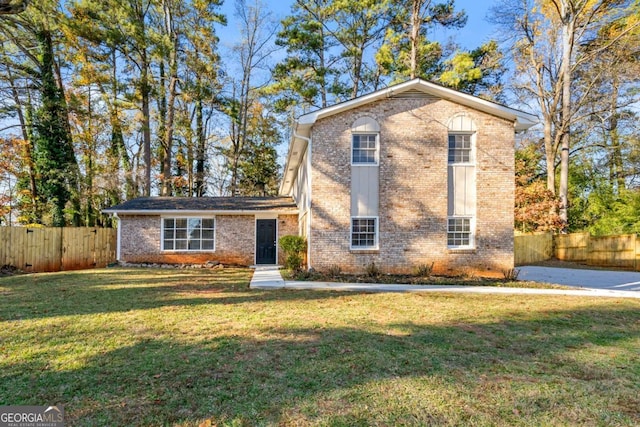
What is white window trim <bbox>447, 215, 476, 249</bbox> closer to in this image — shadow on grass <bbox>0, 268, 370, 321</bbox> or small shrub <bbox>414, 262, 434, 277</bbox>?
small shrub <bbox>414, 262, 434, 277</bbox>

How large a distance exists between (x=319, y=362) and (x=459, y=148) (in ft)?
35.5

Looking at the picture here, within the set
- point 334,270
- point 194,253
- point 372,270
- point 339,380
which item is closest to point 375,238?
point 372,270

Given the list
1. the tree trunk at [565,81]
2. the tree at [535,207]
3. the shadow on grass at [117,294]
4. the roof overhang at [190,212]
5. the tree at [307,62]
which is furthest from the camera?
the tree at [307,62]

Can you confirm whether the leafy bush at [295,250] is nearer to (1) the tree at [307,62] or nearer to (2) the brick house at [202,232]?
(2) the brick house at [202,232]

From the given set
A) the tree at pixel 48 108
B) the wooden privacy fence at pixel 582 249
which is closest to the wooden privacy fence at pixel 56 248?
the tree at pixel 48 108

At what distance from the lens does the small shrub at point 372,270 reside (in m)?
12.2

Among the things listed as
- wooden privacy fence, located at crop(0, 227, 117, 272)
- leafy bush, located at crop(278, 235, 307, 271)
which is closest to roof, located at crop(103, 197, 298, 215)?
wooden privacy fence, located at crop(0, 227, 117, 272)

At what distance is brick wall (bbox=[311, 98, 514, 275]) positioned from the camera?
12.4m

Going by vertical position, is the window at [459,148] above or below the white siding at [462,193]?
above

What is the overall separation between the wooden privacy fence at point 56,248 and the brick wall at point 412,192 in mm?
10986

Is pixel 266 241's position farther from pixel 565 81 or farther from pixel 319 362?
pixel 565 81

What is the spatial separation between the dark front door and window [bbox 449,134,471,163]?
26.9ft

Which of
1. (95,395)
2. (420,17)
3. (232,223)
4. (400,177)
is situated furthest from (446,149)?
(420,17)

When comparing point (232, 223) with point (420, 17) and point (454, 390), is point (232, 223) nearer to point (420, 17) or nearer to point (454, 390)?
point (454, 390)
